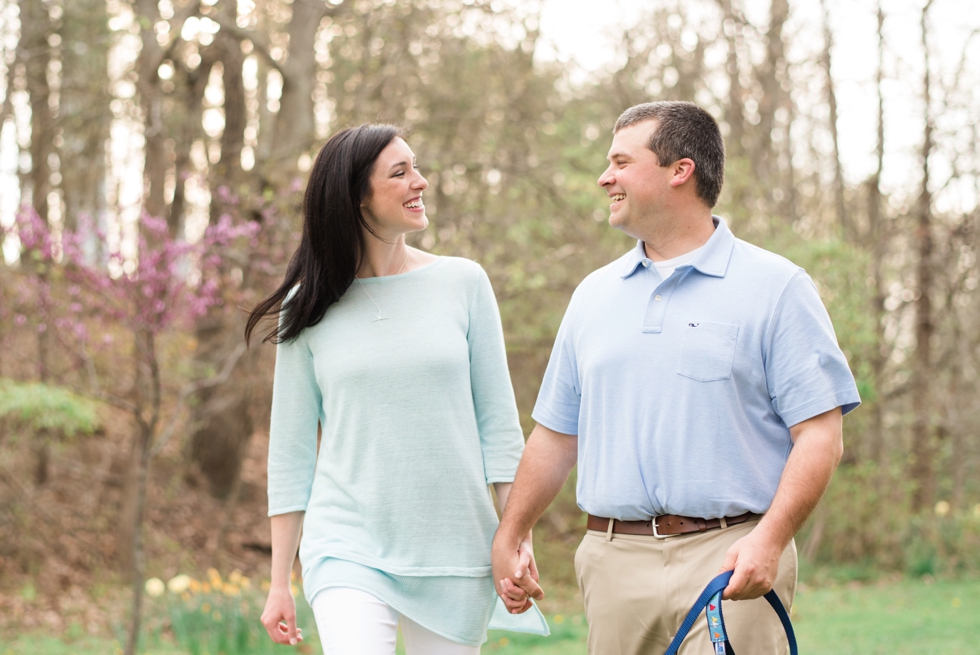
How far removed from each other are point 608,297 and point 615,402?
338 millimetres

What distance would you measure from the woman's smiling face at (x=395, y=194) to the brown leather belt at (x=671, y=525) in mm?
1122

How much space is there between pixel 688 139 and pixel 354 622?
1.67 metres

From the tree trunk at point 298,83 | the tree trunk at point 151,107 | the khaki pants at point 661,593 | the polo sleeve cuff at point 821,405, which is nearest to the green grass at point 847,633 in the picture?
the tree trunk at point 151,107

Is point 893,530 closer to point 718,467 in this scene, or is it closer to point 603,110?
point 603,110

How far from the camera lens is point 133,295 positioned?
655 centimetres

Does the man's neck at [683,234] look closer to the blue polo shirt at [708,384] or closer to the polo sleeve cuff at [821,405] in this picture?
the blue polo shirt at [708,384]

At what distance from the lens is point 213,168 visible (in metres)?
10.4

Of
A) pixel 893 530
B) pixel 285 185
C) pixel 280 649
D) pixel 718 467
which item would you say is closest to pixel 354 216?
pixel 718 467

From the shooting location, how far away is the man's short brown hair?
301cm

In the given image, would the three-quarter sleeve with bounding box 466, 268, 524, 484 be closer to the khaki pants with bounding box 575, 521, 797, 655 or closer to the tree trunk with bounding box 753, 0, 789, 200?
the khaki pants with bounding box 575, 521, 797, 655

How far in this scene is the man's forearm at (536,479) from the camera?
3207mm

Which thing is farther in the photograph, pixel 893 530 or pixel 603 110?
pixel 603 110

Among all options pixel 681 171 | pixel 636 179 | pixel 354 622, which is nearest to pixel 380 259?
pixel 636 179

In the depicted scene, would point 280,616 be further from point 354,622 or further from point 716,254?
point 716,254
